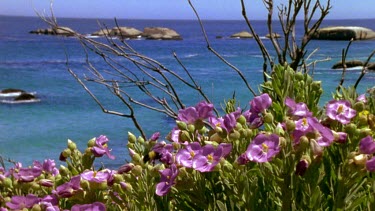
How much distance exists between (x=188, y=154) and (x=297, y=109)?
279 mm

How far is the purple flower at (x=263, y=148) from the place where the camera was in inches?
60.1

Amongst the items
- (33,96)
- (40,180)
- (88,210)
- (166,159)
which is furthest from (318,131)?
(33,96)

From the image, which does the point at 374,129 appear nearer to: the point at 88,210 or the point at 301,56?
the point at 88,210

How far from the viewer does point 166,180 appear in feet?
5.48

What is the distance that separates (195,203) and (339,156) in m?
0.36

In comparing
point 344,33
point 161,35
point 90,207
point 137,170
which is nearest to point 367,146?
point 137,170

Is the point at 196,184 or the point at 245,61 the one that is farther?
the point at 245,61

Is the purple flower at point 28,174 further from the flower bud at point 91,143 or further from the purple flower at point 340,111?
the purple flower at point 340,111

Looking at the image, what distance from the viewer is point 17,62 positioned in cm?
5269

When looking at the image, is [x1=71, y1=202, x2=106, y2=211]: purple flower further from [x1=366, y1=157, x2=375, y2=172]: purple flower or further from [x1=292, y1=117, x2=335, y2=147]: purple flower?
[x1=366, y1=157, x2=375, y2=172]: purple flower

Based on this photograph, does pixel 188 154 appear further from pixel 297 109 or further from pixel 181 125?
pixel 297 109

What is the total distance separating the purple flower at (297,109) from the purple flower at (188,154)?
0.24 meters

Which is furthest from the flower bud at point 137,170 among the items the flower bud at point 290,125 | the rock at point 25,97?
the rock at point 25,97

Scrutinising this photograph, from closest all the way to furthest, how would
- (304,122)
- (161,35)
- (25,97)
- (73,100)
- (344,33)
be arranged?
(304,122) < (25,97) < (73,100) < (344,33) < (161,35)
